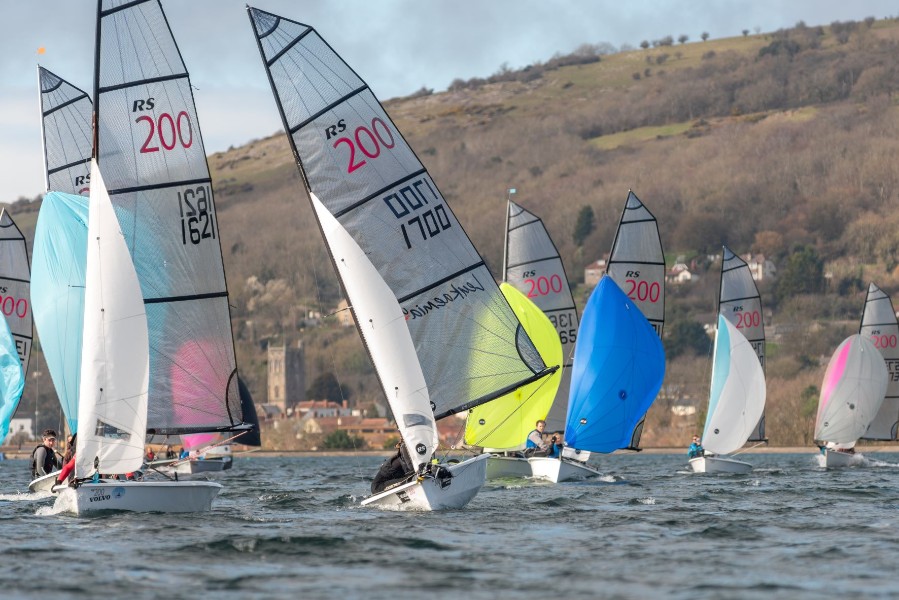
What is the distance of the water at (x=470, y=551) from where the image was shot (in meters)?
16.9

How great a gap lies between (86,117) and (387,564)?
19795 millimetres

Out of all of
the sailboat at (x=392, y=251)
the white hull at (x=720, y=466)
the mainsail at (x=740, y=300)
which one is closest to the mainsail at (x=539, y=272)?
the white hull at (x=720, y=466)

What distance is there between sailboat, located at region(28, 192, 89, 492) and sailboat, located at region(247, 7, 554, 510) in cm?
624

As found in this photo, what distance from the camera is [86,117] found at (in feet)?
116

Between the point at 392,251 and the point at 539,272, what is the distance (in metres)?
17.5

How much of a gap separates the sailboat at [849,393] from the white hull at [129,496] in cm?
3275

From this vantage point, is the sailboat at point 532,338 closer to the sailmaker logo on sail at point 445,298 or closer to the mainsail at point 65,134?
the sailmaker logo on sail at point 445,298

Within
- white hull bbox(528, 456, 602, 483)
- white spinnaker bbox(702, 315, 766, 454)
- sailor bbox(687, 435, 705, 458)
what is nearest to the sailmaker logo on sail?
white hull bbox(528, 456, 602, 483)

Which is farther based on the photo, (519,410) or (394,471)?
(519,410)

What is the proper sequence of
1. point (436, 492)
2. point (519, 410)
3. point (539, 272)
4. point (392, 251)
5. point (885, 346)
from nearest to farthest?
point (436, 492)
point (392, 251)
point (519, 410)
point (539, 272)
point (885, 346)

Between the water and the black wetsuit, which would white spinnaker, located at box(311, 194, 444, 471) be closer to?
the black wetsuit

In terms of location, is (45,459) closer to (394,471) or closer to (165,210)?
(165,210)

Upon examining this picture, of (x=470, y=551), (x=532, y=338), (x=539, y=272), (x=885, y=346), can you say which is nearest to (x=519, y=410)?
(x=532, y=338)

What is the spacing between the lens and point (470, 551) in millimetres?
19766
